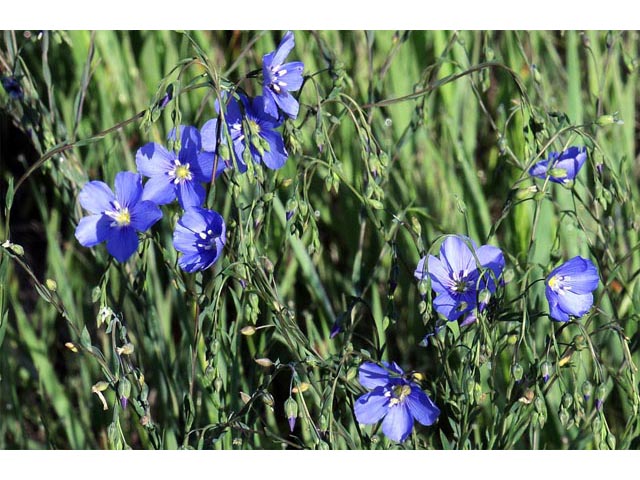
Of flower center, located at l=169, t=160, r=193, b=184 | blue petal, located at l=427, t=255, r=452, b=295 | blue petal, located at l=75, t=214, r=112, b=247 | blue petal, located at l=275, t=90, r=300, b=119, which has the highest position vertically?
blue petal, located at l=275, t=90, r=300, b=119

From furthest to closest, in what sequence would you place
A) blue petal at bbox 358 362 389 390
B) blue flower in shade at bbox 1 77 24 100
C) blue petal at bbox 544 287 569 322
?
blue flower in shade at bbox 1 77 24 100 < blue petal at bbox 358 362 389 390 < blue petal at bbox 544 287 569 322

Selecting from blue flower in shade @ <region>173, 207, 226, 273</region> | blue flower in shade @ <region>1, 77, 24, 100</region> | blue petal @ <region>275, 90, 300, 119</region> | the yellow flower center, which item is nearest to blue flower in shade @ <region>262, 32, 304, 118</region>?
blue petal @ <region>275, 90, 300, 119</region>

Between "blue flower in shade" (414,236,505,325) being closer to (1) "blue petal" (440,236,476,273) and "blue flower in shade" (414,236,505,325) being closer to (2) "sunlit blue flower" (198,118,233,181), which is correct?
(1) "blue petal" (440,236,476,273)

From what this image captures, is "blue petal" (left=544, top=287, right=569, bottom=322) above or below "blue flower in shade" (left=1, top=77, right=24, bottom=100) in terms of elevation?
below

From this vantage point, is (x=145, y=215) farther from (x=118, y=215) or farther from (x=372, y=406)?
(x=372, y=406)

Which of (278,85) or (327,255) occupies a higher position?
(278,85)

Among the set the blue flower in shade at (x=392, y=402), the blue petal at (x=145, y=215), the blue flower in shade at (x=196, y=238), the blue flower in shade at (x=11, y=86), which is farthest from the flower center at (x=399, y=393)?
the blue flower in shade at (x=11, y=86)

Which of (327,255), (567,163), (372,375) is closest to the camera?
(372,375)

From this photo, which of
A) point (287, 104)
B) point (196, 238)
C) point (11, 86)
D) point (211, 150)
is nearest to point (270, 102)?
point (287, 104)
